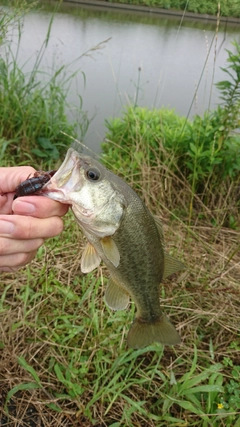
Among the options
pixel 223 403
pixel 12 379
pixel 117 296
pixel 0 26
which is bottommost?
pixel 12 379

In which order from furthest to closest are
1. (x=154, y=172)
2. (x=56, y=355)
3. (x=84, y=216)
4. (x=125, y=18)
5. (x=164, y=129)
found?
(x=125, y=18)
(x=164, y=129)
(x=154, y=172)
(x=56, y=355)
(x=84, y=216)

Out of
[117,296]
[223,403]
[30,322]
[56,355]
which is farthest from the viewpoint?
[30,322]

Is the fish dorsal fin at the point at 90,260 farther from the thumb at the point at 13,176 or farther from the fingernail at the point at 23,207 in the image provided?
the thumb at the point at 13,176

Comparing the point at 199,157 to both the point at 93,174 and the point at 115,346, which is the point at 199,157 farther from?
the point at 93,174

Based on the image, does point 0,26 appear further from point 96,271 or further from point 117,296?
point 117,296

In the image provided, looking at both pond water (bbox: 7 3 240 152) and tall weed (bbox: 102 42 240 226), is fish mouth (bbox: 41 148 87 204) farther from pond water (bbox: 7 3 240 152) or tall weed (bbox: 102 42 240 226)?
pond water (bbox: 7 3 240 152)

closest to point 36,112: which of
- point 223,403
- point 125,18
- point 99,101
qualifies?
point 99,101

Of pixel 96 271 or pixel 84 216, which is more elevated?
pixel 84 216
